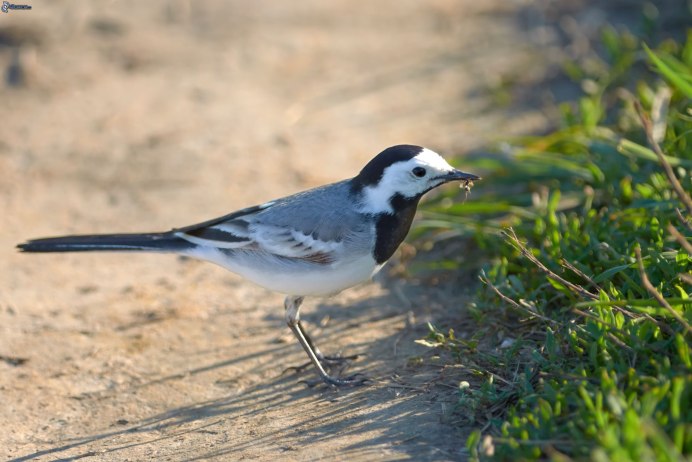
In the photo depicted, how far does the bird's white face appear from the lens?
4.91 m

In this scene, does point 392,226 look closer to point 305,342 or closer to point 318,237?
point 318,237

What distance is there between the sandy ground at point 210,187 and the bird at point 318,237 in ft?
1.68

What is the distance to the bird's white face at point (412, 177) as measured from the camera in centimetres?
491

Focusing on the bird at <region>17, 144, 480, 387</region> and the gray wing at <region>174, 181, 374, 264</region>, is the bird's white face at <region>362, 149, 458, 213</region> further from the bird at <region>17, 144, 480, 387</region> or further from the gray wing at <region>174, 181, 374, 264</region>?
the gray wing at <region>174, 181, 374, 264</region>

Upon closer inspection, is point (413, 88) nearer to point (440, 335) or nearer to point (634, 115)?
point (634, 115)

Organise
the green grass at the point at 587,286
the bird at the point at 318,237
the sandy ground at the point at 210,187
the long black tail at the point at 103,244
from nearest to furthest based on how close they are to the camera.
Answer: the green grass at the point at 587,286, the sandy ground at the point at 210,187, the bird at the point at 318,237, the long black tail at the point at 103,244

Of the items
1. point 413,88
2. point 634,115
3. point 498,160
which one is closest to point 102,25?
point 413,88

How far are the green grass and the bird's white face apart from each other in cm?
54

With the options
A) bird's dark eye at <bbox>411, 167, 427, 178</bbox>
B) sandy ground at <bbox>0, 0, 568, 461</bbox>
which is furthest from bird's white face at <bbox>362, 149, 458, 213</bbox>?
sandy ground at <bbox>0, 0, 568, 461</bbox>

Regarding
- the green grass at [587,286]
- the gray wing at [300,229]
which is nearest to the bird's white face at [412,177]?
the gray wing at [300,229]

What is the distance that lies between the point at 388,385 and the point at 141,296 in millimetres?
2257

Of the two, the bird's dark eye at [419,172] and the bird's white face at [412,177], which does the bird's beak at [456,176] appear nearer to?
the bird's white face at [412,177]

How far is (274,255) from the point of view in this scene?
512cm

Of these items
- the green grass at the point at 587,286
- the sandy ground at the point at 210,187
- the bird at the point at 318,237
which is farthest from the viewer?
the bird at the point at 318,237
